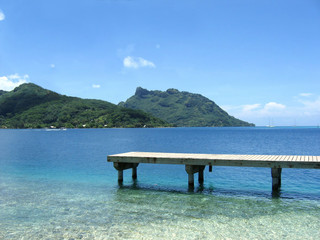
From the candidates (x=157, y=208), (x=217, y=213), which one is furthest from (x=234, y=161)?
(x=157, y=208)

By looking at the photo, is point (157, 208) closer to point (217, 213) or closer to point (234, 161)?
point (217, 213)

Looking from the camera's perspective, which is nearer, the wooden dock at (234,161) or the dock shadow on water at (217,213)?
the dock shadow on water at (217,213)

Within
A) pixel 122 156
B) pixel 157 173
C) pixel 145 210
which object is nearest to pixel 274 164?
pixel 145 210

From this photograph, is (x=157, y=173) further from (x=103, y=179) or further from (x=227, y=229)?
(x=227, y=229)

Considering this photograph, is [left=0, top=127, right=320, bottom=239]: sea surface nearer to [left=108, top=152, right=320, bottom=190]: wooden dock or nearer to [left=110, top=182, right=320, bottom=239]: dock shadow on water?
[left=110, top=182, right=320, bottom=239]: dock shadow on water

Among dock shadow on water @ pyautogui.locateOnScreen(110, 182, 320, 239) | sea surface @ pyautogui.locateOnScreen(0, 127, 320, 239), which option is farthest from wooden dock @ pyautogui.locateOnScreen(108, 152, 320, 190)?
dock shadow on water @ pyautogui.locateOnScreen(110, 182, 320, 239)

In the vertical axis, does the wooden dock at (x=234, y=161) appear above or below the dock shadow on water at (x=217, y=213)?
above

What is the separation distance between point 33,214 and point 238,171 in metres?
17.5

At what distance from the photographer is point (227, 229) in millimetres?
10344

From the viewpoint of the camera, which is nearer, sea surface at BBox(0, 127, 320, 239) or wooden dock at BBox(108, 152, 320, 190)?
sea surface at BBox(0, 127, 320, 239)

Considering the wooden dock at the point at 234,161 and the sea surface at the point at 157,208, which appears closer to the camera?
the sea surface at the point at 157,208

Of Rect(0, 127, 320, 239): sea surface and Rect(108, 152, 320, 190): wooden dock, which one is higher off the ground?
Rect(108, 152, 320, 190): wooden dock

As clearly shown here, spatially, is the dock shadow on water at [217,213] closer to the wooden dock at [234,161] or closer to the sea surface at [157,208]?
the sea surface at [157,208]

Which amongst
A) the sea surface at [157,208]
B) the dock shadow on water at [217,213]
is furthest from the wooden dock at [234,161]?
the dock shadow on water at [217,213]
